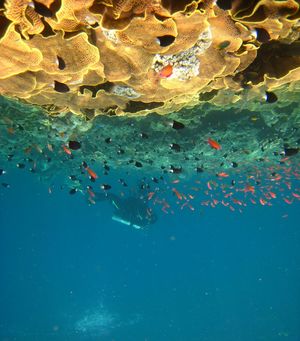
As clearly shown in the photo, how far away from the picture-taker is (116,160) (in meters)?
25.9

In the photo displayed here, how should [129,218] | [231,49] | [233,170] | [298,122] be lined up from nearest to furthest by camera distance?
1. [231,49]
2. [298,122]
3. [129,218]
4. [233,170]

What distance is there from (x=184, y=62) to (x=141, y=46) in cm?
129

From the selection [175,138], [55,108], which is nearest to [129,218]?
[175,138]

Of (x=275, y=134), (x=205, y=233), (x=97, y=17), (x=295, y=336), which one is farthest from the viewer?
(x=205, y=233)

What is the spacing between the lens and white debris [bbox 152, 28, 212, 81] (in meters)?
5.77

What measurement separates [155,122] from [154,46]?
1152 cm

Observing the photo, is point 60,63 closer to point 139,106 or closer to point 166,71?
point 166,71

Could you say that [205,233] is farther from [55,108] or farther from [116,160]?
[55,108]

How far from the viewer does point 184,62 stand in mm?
6145

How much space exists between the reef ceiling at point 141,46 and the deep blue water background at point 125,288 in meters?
31.6

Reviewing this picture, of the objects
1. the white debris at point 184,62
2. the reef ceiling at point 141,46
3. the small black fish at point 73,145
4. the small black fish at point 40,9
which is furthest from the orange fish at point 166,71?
the small black fish at point 73,145

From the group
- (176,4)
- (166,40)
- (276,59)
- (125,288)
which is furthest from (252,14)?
(125,288)

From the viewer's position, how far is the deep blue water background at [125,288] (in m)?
39.0

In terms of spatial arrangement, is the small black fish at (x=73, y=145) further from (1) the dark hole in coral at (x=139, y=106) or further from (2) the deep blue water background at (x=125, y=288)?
(2) the deep blue water background at (x=125, y=288)
